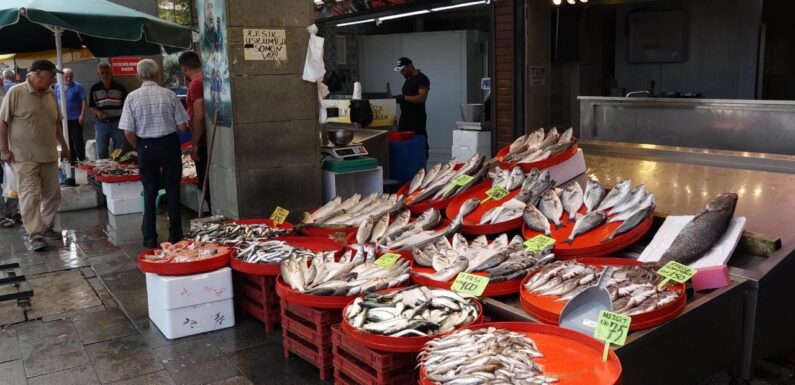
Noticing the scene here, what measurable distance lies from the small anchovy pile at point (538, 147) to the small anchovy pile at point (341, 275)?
1878 mm

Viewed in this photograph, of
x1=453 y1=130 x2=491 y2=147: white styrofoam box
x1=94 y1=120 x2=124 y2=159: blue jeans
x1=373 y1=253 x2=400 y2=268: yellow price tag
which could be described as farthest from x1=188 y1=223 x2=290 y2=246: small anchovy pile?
x1=94 y1=120 x2=124 y2=159: blue jeans

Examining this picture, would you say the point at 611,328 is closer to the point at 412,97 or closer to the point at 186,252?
the point at 186,252

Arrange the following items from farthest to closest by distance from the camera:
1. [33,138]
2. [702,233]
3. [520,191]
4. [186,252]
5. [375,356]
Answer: [33,138]
[520,191]
[186,252]
[702,233]
[375,356]

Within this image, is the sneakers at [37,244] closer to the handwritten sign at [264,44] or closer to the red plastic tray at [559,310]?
the handwritten sign at [264,44]

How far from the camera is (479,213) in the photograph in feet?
17.9

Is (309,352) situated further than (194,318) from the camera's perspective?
No

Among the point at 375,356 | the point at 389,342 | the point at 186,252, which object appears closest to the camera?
the point at 389,342

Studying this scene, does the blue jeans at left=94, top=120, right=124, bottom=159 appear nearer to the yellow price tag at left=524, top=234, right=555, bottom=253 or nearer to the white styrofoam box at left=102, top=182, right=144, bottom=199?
the white styrofoam box at left=102, top=182, right=144, bottom=199

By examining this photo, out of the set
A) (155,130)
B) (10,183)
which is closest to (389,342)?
(155,130)

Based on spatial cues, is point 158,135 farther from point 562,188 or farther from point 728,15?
point 728,15

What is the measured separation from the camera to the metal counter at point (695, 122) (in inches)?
288

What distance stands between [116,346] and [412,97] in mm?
7701

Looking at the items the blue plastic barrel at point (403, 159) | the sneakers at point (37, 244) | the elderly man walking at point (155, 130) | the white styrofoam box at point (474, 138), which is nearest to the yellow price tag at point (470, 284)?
the elderly man walking at point (155, 130)

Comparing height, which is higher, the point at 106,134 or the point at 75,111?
the point at 75,111
